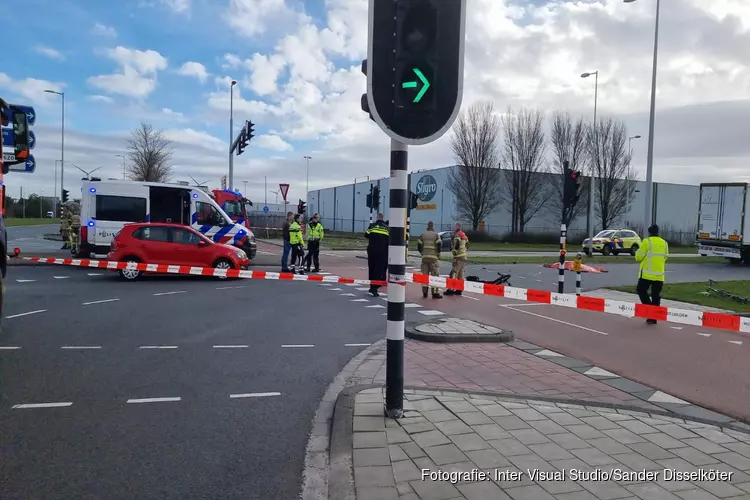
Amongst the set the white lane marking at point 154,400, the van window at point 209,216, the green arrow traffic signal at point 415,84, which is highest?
the green arrow traffic signal at point 415,84

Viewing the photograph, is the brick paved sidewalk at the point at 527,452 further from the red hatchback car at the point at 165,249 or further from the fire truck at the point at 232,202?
the fire truck at the point at 232,202

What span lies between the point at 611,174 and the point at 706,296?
143 feet

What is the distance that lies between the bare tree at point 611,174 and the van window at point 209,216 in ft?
141

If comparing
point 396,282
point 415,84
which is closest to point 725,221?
point 396,282

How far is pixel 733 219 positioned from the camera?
2759 centimetres

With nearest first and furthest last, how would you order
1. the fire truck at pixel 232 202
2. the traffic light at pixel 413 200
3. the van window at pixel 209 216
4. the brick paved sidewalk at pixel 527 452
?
the brick paved sidewalk at pixel 527 452
the traffic light at pixel 413 200
the van window at pixel 209 216
the fire truck at pixel 232 202

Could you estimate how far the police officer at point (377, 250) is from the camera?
1381 centimetres

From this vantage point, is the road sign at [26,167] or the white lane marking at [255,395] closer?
the white lane marking at [255,395]

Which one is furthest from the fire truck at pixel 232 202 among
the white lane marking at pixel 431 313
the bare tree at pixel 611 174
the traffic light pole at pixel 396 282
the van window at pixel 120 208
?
the bare tree at pixel 611 174

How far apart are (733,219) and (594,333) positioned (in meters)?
23.0

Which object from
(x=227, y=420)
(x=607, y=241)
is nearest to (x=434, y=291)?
(x=227, y=420)

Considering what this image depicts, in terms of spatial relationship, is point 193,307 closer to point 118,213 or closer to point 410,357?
point 410,357

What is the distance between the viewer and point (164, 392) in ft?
18.6

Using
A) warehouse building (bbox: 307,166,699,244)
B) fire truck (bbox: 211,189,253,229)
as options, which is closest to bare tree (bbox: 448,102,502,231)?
warehouse building (bbox: 307,166,699,244)
